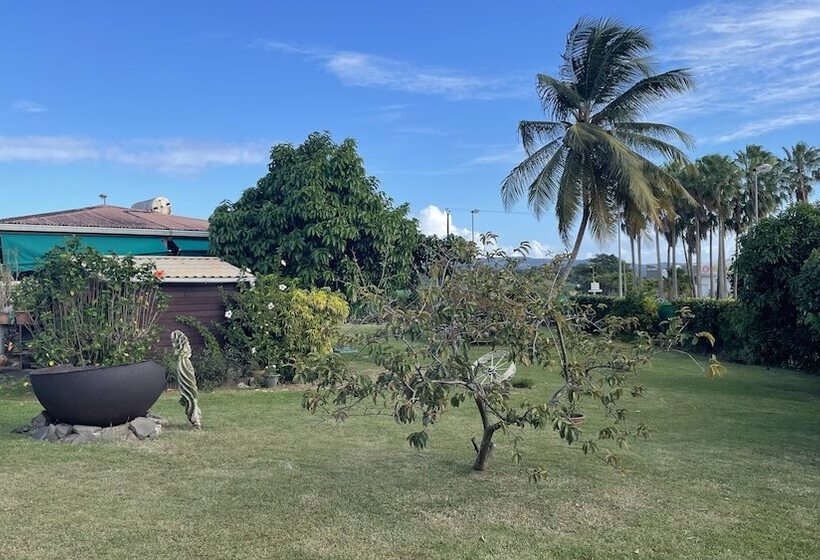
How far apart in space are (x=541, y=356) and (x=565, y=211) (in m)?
14.1

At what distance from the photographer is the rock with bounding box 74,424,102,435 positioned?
661 cm

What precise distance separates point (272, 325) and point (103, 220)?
7.16 meters

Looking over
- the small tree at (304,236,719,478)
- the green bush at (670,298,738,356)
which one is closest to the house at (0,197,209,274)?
the small tree at (304,236,719,478)

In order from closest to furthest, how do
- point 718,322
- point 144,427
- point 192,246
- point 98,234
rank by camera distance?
point 144,427
point 98,234
point 192,246
point 718,322

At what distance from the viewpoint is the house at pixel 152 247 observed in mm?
11031

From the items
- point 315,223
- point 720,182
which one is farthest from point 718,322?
point 720,182

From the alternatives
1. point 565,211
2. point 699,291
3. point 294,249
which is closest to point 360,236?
point 294,249

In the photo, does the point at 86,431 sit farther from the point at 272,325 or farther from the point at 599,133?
the point at 599,133

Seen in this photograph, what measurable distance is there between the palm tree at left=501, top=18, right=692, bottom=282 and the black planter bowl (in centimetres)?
1362

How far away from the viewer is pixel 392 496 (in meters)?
5.00

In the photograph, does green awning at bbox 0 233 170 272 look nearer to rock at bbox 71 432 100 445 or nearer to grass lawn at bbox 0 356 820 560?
rock at bbox 71 432 100 445

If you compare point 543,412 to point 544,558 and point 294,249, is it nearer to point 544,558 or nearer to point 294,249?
point 544,558

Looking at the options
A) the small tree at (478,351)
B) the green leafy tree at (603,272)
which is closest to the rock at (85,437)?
the small tree at (478,351)

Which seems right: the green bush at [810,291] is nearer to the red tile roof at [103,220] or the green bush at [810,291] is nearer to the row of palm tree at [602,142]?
the row of palm tree at [602,142]
